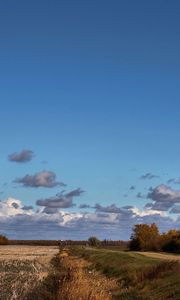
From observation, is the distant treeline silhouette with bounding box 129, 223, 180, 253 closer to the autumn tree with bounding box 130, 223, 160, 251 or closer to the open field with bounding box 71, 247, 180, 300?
the autumn tree with bounding box 130, 223, 160, 251

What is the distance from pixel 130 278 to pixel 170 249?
84.0m

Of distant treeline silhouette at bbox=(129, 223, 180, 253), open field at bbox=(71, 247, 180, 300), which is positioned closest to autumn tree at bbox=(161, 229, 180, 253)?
distant treeline silhouette at bbox=(129, 223, 180, 253)

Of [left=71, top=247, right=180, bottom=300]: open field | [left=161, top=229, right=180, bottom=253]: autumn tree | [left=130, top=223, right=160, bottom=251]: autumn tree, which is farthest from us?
[left=130, top=223, right=160, bottom=251]: autumn tree

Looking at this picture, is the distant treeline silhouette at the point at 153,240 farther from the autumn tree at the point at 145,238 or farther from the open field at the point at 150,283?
the open field at the point at 150,283

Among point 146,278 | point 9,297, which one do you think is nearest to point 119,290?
point 146,278

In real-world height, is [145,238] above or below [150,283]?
above

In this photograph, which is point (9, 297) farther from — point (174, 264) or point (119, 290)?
point (174, 264)

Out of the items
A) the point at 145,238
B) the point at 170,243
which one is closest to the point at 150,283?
the point at 170,243

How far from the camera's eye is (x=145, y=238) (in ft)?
469

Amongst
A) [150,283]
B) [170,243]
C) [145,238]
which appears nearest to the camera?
[150,283]

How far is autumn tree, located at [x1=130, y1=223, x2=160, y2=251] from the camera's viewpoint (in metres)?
137

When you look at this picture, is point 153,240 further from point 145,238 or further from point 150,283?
point 150,283

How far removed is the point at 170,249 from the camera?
415 ft

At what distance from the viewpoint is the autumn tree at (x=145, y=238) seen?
136750 mm
